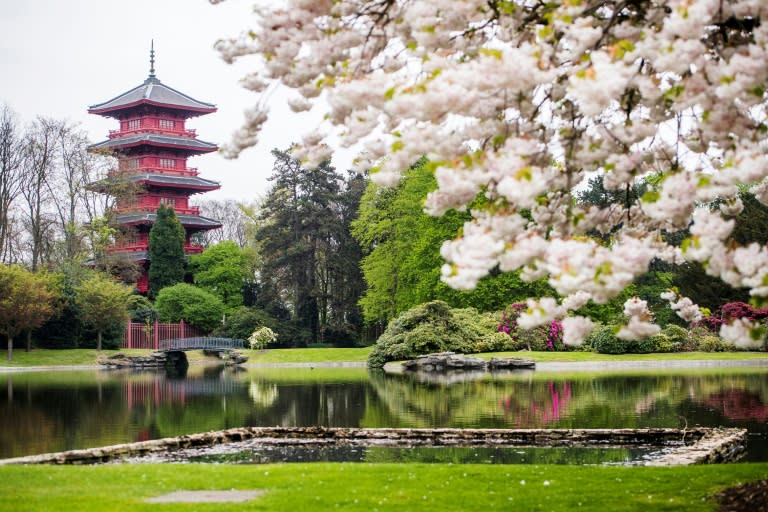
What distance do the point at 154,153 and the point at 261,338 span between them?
82.5 feet

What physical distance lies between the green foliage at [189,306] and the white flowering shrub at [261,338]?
426 cm

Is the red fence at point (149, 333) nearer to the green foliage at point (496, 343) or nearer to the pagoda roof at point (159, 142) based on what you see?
the pagoda roof at point (159, 142)

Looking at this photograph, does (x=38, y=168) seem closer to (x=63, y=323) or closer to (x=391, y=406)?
(x=63, y=323)

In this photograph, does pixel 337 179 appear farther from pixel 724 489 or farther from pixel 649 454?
pixel 724 489

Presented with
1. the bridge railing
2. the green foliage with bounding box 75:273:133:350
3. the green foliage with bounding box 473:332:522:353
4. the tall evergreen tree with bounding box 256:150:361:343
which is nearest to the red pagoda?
the tall evergreen tree with bounding box 256:150:361:343

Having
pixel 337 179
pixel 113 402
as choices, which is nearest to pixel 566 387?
pixel 113 402

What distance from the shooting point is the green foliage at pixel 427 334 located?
43.5 metres

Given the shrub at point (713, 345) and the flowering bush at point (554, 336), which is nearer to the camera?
the shrub at point (713, 345)

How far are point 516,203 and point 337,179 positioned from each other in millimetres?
60653

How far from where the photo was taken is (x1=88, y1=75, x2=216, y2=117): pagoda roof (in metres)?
74.4

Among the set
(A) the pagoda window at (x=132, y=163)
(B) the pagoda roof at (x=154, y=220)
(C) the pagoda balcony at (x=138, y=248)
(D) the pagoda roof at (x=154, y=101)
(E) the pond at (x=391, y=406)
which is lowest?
(E) the pond at (x=391, y=406)

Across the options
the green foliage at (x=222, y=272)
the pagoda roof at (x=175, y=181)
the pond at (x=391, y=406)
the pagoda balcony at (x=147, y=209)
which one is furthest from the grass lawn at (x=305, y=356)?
the pagoda roof at (x=175, y=181)

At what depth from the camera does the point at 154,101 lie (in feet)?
243

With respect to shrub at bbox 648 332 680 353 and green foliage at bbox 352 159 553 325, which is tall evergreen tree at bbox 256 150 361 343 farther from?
shrub at bbox 648 332 680 353
